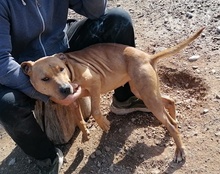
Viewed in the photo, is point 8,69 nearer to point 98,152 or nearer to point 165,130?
point 98,152

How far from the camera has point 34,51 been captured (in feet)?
12.0

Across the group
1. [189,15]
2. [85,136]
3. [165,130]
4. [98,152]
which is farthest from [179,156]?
[189,15]

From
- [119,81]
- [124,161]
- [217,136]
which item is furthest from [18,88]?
[217,136]

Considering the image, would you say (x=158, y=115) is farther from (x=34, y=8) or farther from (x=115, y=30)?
(x=34, y=8)

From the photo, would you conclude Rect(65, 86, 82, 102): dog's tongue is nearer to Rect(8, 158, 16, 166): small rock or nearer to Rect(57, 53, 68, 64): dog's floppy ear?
Rect(57, 53, 68, 64): dog's floppy ear

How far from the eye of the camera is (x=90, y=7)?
12.1 feet

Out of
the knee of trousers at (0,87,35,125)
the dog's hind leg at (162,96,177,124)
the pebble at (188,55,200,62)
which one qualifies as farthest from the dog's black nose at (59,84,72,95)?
the pebble at (188,55,200,62)

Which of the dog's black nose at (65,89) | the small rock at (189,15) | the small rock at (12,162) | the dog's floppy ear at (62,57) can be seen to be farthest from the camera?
the small rock at (189,15)

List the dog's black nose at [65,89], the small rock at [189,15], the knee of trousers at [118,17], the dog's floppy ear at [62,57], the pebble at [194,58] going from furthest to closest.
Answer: the small rock at [189,15]
the pebble at [194,58]
the knee of trousers at [118,17]
the dog's floppy ear at [62,57]
the dog's black nose at [65,89]

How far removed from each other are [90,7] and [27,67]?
0.79 m

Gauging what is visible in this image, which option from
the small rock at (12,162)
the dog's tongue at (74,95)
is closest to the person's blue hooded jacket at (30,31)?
the dog's tongue at (74,95)

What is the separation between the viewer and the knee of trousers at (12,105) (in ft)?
10.8

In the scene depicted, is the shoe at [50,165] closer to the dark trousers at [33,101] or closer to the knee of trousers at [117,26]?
the dark trousers at [33,101]

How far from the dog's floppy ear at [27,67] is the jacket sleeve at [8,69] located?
32 mm
